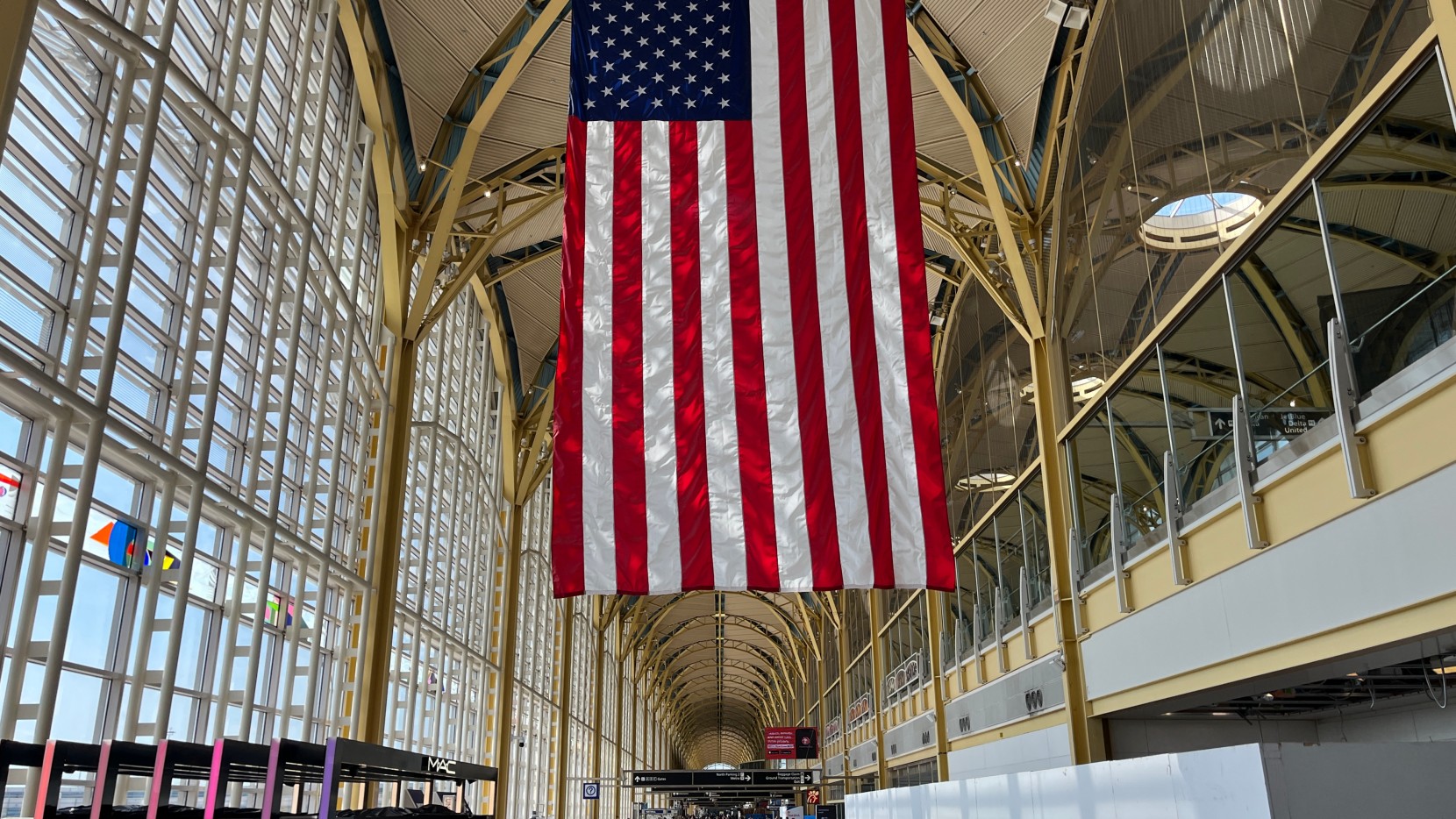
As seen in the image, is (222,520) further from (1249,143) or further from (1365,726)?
(1365,726)

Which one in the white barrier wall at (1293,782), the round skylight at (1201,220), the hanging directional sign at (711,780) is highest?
the round skylight at (1201,220)

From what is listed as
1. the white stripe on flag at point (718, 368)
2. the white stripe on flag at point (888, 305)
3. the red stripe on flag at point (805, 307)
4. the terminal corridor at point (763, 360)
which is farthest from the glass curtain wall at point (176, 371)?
the white stripe on flag at point (888, 305)

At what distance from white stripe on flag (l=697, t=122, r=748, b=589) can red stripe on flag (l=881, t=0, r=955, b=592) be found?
152cm

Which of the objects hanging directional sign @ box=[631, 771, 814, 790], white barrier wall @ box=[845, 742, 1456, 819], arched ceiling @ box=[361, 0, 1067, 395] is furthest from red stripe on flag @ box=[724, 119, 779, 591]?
hanging directional sign @ box=[631, 771, 814, 790]

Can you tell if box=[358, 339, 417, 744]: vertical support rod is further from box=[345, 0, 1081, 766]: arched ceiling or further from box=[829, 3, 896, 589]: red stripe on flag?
box=[829, 3, 896, 589]: red stripe on flag

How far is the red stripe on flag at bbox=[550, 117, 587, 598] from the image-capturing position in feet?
30.0

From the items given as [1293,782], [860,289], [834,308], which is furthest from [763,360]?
[1293,782]

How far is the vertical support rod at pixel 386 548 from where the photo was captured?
19.2 m

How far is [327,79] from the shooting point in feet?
57.1

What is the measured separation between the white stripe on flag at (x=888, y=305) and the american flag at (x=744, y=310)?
17 millimetres

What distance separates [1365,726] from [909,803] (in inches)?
314

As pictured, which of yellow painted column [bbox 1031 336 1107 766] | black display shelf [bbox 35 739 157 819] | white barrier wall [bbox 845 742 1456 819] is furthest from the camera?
yellow painted column [bbox 1031 336 1107 766]

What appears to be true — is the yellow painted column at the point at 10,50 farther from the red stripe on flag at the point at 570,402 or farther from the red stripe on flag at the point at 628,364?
the red stripe on flag at the point at 628,364

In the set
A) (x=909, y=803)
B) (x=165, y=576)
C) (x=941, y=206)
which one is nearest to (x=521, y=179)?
(x=941, y=206)
